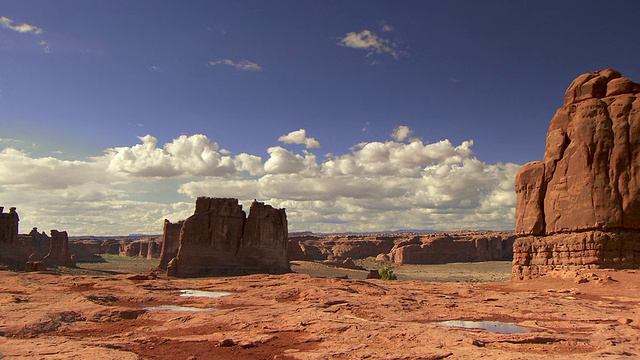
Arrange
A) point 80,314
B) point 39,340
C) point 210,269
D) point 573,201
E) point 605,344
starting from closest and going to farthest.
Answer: point 605,344
point 39,340
point 80,314
point 573,201
point 210,269

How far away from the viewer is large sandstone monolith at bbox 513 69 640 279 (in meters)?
20.3

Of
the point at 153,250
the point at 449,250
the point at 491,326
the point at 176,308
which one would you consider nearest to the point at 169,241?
the point at 176,308

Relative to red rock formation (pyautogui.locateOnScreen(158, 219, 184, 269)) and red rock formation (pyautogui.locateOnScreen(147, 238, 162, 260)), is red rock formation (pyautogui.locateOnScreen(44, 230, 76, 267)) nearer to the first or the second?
red rock formation (pyautogui.locateOnScreen(158, 219, 184, 269))

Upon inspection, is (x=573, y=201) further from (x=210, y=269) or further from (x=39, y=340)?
(x=210, y=269)

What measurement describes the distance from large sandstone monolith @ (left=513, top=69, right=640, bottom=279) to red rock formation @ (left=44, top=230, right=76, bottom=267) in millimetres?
59977

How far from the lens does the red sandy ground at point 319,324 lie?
312 inches

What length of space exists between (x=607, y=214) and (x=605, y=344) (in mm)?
14560

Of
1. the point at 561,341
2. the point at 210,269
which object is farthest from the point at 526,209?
the point at 210,269

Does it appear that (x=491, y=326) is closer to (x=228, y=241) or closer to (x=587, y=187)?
(x=587, y=187)

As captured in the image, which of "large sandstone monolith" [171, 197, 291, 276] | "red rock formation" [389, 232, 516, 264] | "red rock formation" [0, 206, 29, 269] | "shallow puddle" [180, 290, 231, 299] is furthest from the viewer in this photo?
"red rock formation" [389, 232, 516, 264]

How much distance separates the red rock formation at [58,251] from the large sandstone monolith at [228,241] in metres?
30.6

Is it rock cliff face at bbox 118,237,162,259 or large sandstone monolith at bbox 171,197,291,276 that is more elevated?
large sandstone monolith at bbox 171,197,291,276

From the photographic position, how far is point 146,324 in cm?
1098

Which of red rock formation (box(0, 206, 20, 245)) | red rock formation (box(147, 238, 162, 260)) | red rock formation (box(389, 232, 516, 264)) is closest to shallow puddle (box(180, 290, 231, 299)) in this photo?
red rock formation (box(0, 206, 20, 245))
